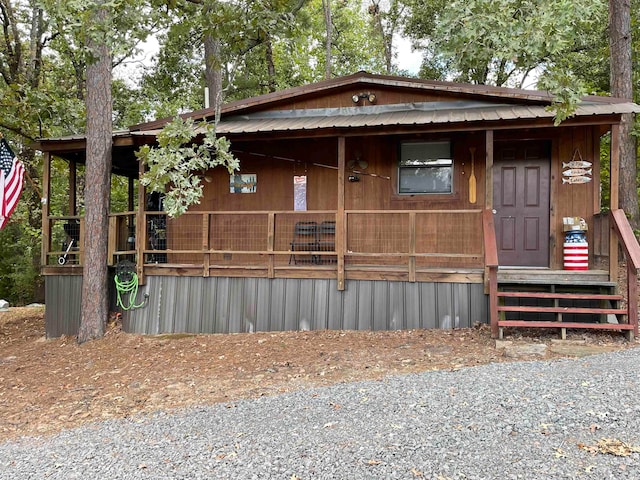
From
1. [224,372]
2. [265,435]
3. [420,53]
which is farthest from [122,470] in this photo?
[420,53]

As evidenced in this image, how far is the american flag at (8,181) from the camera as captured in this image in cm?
798

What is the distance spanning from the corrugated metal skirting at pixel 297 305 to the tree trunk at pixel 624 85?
593cm

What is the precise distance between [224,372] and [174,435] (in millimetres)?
1678

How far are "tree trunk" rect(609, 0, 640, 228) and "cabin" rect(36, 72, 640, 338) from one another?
3225 millimetres

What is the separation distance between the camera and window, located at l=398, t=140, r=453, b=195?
25.4 ft

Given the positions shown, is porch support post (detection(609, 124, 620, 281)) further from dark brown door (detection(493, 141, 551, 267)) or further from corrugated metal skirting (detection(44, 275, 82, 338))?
corrugated metal skirting (detection(44, 275, 82, 338))

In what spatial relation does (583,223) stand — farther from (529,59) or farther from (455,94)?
(529,59)

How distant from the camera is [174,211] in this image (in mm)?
5480

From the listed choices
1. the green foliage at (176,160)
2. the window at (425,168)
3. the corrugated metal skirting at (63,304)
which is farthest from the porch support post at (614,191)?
the corrugated metal skirting at (63,304)

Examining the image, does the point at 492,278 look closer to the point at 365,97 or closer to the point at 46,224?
the point at 365,97

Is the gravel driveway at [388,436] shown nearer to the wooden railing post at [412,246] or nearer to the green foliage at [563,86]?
the wooden railing post at [412,246]

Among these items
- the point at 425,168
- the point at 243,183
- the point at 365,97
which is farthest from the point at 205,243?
the point at 425,168

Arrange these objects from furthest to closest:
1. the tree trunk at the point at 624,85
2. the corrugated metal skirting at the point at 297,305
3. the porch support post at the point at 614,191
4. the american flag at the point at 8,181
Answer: the tree trunk at the point at 624,85, the american flag at the point at 8,181, the corrugated metal skirting at the point at 297,305, the porch support post at the point at 614,191

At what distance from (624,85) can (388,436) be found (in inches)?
400
